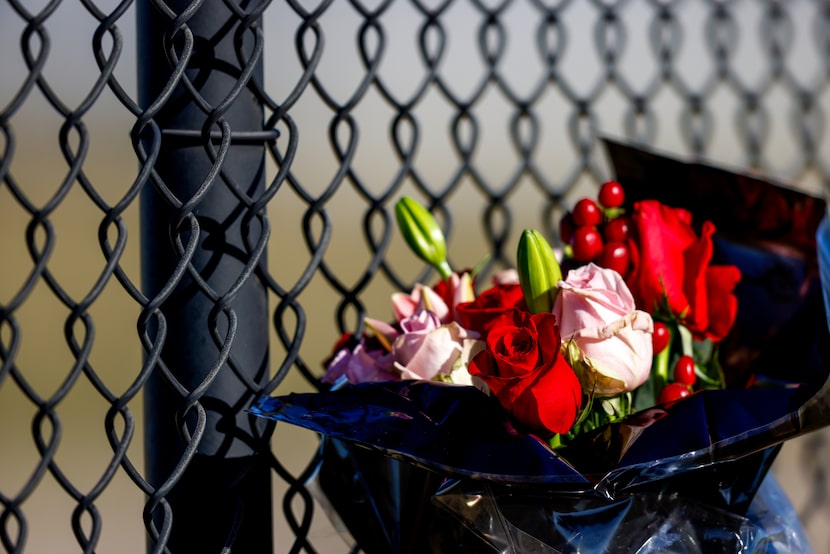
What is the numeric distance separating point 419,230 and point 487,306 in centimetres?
11

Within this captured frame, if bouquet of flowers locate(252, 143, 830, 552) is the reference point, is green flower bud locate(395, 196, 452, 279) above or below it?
above

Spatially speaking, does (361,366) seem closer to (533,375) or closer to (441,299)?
(441,299)

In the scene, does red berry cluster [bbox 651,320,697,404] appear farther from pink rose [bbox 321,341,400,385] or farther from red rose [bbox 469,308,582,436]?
pink rose [bbox 321,341,400,385]

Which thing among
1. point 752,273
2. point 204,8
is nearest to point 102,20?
point 204,8

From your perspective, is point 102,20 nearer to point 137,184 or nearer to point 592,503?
point 137,184

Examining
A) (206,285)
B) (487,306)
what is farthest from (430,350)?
(206,285)

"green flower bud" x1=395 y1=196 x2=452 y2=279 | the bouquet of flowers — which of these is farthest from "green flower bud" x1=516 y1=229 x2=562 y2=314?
"green flower bud" x1=395 y1=196 x2=452 y2=279

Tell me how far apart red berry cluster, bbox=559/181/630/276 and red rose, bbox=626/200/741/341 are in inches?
0.5

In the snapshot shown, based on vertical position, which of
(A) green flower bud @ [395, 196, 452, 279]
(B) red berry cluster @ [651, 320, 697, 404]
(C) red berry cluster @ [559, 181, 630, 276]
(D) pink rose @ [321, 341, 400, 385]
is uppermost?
(A) green flower bud @ [395, 196, 452, 279]

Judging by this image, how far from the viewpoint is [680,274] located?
2.48 feet

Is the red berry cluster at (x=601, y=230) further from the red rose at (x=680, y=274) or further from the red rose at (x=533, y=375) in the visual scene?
the red rose at (x=533, y=375)

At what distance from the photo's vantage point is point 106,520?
304 centimetres

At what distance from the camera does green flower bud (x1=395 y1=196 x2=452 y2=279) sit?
0.81 m

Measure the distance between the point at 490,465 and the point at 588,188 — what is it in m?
7.82
